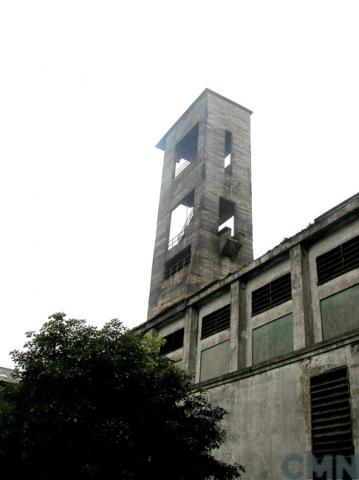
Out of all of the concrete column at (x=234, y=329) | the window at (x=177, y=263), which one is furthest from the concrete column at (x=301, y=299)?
the window at (x=177, y=263)

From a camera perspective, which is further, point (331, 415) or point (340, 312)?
point (340, 312)

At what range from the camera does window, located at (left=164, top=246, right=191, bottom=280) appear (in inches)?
1158

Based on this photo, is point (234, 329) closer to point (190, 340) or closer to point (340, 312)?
point (190, 340)

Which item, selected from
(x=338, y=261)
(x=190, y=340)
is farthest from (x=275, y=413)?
(x=190, y=340)

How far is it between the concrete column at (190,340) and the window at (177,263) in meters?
6.72

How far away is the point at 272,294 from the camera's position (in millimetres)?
18766

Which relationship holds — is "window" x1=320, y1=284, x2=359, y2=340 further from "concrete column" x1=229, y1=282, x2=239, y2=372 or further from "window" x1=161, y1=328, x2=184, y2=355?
"window" x1=161, y1=328, x2=184, y2=355

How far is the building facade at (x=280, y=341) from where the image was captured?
45.3 feet

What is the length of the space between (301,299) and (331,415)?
4.30 meters

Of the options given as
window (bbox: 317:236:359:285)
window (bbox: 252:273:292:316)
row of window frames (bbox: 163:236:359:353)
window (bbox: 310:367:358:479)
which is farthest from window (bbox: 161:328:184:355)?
window (bbox: 310:367:358:479)

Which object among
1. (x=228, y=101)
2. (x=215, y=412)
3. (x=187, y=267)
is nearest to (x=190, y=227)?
(x=187, y=267)

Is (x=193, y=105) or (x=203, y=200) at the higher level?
(x=193, y=105)

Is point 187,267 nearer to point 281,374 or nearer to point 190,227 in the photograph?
point 190,227

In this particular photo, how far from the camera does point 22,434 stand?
36.6 ft
